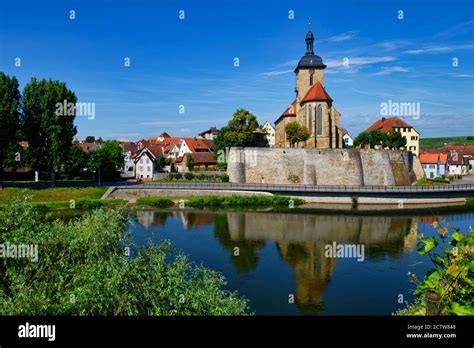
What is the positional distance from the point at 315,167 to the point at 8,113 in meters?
36.1

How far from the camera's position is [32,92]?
136 ft

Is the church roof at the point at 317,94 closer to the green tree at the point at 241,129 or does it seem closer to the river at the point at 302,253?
the green tree at the point at 241,129

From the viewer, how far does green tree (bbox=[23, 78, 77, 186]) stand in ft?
135

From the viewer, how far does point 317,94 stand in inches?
2226

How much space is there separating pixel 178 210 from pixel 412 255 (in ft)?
75.5

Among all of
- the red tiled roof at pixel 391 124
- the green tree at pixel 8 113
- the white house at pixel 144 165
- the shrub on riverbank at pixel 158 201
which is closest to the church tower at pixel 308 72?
the red tiled roof at pixel 391 124

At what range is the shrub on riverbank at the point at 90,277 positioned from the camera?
26.8 feet

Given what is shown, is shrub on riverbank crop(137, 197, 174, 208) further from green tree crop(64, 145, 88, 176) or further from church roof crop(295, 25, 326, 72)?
church roof crop(295, 25, 326, 72)

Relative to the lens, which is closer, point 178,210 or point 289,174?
point 178,210

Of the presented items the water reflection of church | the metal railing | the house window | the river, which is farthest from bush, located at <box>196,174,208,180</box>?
the water reflection of church

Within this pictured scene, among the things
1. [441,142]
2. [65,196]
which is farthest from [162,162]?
[441,142]
